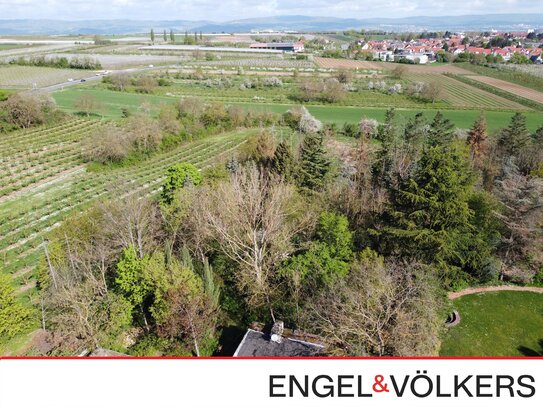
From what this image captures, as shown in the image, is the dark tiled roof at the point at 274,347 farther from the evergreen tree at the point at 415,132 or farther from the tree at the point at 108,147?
the tree at the point at 108,147

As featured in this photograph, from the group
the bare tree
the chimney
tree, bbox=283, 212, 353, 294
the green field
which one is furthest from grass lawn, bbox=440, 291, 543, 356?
the green field

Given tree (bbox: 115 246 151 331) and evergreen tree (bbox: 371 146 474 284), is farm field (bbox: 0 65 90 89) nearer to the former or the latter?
tree (bbox: 115 246 151 331)

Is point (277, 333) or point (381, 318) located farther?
point (277, 333)

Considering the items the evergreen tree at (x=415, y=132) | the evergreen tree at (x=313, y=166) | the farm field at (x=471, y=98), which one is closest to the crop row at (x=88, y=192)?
the evergreen tree at (x=313, y=166)

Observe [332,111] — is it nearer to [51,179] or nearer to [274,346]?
[51,179]

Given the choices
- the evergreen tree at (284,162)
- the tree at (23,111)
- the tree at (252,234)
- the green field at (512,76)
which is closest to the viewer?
the tree at (252,234)

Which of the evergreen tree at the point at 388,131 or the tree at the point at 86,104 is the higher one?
the evergreen tree at the point at 388,131

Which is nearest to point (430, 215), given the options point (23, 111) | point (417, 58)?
point (23, 111)
